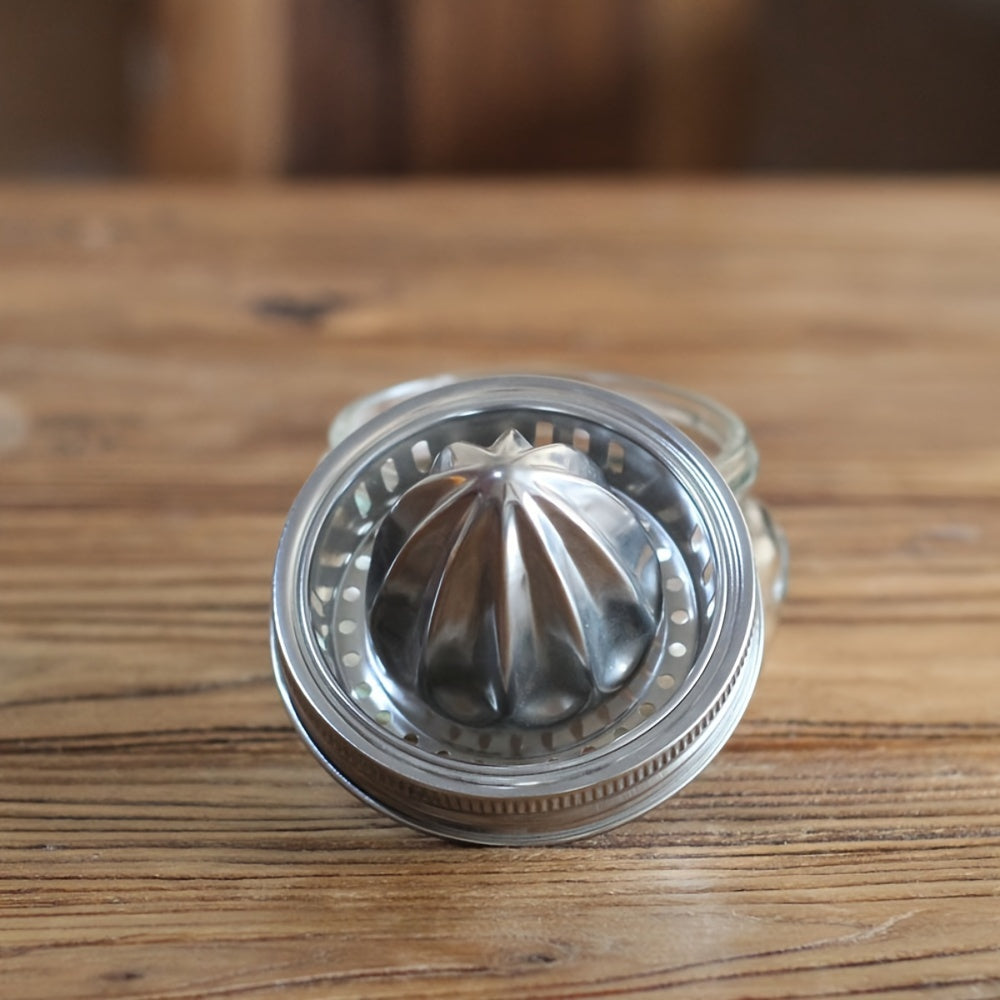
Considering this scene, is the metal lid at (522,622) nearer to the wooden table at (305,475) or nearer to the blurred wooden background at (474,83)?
the wooden table at (305,475)

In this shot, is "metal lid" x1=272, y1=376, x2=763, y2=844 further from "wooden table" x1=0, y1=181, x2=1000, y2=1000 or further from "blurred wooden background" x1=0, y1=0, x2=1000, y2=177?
"blurred wooden background" x1=0, y1=0, x2=1000, y2=177

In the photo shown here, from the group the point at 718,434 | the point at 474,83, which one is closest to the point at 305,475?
the point at 718,434

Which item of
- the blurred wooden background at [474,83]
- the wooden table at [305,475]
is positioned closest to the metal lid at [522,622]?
the wooden table at [305,475]

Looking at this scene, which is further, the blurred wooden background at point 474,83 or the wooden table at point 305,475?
the blurred wooden background at point 474,83

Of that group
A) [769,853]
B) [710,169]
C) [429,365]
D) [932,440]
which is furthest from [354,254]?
[710,169]

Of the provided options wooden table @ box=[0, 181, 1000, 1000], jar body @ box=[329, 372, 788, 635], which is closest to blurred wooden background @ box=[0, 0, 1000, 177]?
wooden table @ box=[0, 181, 1000, 1000]

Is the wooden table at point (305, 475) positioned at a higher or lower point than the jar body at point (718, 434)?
lower

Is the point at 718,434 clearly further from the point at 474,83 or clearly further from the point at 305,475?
the point at 474,83
